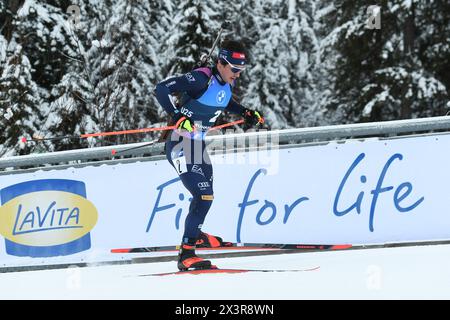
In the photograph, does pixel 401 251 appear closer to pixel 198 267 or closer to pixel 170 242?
pixel 198 267

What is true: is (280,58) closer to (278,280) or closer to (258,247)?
(258,247)

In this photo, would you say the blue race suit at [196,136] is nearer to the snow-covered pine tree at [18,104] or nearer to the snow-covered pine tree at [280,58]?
the snow-covered pine tree at [18,104]

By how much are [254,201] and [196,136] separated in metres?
1.15

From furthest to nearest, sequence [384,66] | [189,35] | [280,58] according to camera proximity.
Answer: [280,58]
[189,35]
[384,66]

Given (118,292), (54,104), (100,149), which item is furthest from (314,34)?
(118,292)

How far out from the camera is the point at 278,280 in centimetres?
504

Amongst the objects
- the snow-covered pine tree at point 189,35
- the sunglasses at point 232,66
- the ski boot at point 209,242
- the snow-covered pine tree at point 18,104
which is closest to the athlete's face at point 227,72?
the sunglasses at point 232,66

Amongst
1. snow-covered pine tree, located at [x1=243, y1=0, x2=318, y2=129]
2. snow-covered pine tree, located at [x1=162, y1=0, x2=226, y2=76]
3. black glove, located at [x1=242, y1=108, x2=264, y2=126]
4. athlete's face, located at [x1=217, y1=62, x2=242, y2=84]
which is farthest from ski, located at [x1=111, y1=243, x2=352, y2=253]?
snow-covered pine tree, located at [x1=243, y1=0, x2=318, y2=129]

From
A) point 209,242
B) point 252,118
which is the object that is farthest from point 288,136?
point 209,242

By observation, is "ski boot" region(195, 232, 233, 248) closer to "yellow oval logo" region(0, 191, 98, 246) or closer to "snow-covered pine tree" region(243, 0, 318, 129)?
"yellow oval logo" region(0, 191, 98, 246)

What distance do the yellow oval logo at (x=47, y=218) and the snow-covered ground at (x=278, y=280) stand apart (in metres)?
0.50

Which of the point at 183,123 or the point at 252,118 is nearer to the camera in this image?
the point at 183,123

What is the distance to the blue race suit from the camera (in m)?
5.64

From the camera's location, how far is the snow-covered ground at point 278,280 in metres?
4.46
